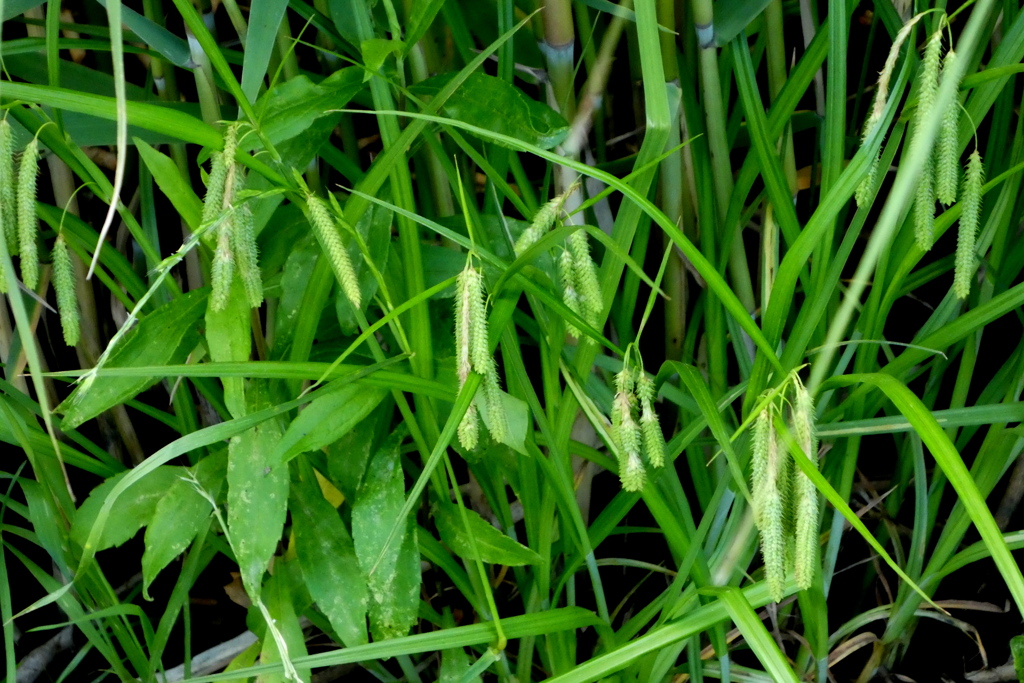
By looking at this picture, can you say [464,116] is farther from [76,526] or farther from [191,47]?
[76,526]

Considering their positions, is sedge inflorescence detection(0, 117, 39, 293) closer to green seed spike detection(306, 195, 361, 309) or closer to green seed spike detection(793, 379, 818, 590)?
green seed spike detection(306, 195, 361, 309)

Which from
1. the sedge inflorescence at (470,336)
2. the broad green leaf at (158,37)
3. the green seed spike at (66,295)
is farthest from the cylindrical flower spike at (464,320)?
the broad green leaf at (158,37)

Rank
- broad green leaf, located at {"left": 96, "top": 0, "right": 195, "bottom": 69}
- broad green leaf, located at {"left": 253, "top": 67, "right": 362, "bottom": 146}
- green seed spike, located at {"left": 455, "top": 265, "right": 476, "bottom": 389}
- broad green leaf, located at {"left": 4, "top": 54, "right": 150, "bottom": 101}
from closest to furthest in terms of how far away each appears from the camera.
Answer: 1. green seed spike, located at {"left": 455, "top": 265, "right": 476, "bottom": 389}
2. broad green leaf, located at {"left": 253, "top": 67, "right": 362, "bottom": 146}
3. broad green leaf, located at {"left": 96, "top": 0, "right": 195, "bottom": 69}
4. broad green leaf, located at {"left": 4, "top": 54, "right": 150, "bottom": 101}

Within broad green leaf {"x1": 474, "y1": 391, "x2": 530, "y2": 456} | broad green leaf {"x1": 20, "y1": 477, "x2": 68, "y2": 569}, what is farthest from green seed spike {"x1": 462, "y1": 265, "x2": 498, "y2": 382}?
broad green leaf {"x1": 20, "y1": 477, "x2": 68, "y2": 569}

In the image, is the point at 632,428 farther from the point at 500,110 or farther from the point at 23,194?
the point at 23,194

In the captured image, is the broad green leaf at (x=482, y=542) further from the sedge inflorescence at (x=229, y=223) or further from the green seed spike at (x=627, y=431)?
the sedge inflorescence at (x=229, y=223)
